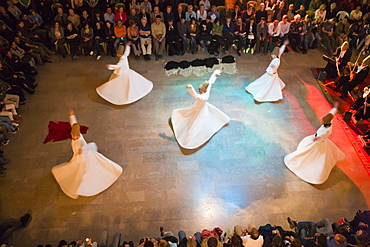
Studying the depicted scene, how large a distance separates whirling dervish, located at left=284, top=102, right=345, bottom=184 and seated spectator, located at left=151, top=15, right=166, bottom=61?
5201mm

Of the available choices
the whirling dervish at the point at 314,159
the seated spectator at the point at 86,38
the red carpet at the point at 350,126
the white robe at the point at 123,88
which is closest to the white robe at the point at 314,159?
the whirling dervish at the point at 314,159

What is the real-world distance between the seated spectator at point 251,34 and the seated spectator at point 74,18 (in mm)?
5238

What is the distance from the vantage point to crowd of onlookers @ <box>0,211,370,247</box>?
191 inches

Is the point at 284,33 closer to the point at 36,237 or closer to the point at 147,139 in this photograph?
the point at 147,139

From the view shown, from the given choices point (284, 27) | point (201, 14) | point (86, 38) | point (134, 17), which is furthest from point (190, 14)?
point (86, 38)

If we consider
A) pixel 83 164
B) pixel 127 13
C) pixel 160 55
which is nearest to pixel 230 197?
pixel 83 164

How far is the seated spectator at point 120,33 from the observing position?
9.76m

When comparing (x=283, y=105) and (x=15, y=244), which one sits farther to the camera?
(x=283, y=105)

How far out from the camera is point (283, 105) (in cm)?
845

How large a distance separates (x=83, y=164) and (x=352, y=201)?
209 inches

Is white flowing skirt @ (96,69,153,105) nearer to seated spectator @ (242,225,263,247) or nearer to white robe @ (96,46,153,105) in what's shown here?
white robe @ (96,46,153,105)

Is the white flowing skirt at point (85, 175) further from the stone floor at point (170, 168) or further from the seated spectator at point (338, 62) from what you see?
the seated spectator at point (338, 62)

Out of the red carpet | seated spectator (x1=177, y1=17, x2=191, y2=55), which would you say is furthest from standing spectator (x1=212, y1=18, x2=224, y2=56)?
Result: the red carpet

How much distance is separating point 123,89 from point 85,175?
2833 millimetres
